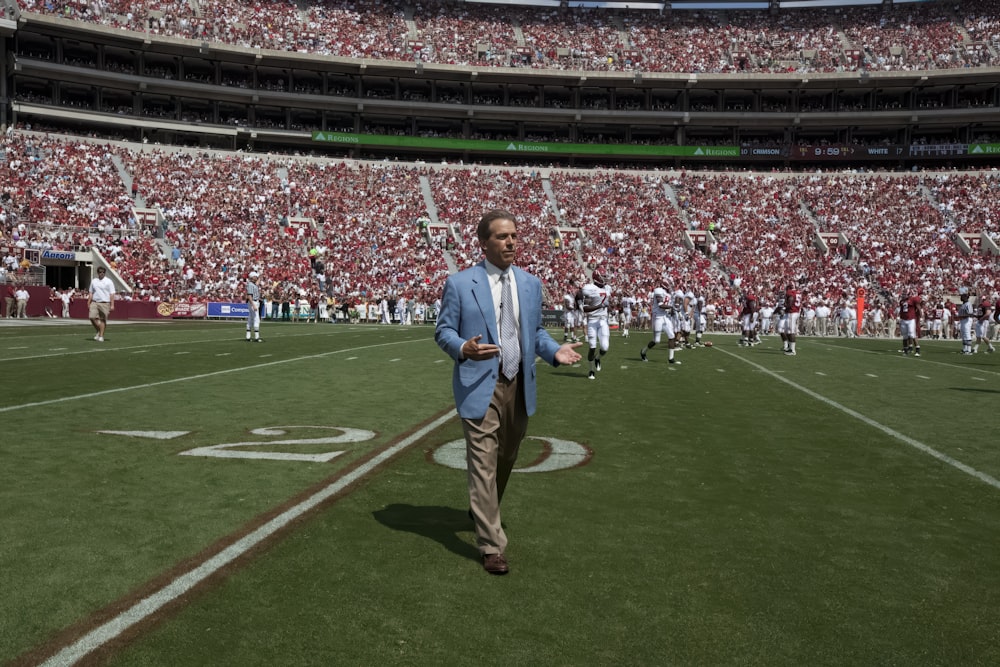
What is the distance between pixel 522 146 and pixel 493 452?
5612 cm

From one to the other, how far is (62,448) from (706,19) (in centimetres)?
6598

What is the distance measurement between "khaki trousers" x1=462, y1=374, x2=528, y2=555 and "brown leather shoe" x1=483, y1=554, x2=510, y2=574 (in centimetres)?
4

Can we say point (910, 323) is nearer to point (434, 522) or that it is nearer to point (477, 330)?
point (434, 522)

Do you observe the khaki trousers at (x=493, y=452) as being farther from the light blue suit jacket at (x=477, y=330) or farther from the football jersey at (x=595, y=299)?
the football jersey at (x=595, y=299)

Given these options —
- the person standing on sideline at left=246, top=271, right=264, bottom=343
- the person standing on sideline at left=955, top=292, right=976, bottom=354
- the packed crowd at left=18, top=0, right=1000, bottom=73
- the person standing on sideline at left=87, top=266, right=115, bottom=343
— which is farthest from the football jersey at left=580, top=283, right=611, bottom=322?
the packed crowd at left=18, top=0, right=1000, bottom=73

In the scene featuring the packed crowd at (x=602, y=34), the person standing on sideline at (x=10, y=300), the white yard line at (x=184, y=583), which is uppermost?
the packed crowd at (x=602, y=34)

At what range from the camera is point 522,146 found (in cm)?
5891

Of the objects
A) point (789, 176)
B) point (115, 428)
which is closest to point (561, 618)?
point (115, 428)

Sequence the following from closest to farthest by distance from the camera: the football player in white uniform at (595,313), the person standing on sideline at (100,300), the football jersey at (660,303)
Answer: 1. the football player in white uniform at (595,313)
2. the football jersey at (660,303)
3. the person standing on sideline at (100,300)

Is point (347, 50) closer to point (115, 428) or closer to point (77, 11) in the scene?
point (77, 11)

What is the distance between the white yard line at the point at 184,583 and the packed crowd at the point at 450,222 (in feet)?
105

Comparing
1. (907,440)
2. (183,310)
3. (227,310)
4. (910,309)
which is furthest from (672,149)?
(907,440)

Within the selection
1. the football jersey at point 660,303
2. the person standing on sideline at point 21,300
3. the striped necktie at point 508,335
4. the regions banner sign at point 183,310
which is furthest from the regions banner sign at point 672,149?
the striped necktie at point 508,335

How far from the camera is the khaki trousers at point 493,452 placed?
435 centimetres
